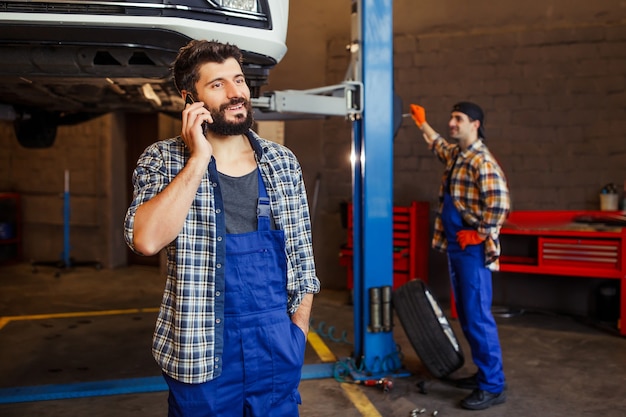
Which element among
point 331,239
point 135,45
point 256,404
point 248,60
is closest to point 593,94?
point 331,239

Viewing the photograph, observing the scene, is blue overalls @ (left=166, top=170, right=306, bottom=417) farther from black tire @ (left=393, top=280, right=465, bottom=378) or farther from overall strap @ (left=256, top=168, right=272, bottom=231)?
black tire @ (left=393, top=280, right=465, bottom=378)

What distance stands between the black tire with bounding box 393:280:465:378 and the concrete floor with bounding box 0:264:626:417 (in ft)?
0.52

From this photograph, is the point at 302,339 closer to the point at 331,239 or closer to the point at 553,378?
the point at 553,378

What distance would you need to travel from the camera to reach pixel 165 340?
2045 millimetres

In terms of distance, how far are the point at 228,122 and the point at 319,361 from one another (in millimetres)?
3092

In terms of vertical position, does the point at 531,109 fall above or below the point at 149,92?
above

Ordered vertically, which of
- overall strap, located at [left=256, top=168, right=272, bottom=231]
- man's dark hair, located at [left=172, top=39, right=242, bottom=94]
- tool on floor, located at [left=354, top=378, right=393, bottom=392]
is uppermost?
man's dark hair, located at [left=172, top=39, right=242, bottom=94]

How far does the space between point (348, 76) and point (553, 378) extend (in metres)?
2.49

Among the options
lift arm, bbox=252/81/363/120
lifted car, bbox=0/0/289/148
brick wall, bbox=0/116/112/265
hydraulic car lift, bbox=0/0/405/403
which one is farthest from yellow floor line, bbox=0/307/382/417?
brick wall, bbox=0/116/112/265

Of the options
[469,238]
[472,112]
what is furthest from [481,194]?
[472,112]

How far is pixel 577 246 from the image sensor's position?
573 centimetres

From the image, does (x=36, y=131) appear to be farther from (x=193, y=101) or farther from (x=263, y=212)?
(x=263, y=212)

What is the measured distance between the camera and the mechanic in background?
3955 millimetres

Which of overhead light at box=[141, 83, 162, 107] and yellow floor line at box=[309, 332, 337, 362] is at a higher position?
overhead light at box=[141, 83, 162, 107]
